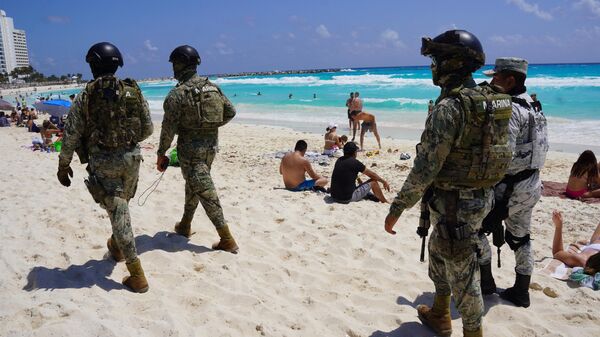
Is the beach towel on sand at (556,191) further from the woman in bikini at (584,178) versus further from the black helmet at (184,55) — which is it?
the black helmet at (184,55)

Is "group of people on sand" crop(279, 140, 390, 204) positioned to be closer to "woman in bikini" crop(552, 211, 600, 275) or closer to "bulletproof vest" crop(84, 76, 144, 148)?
"woman in bikini" crop(552, 211, 600, 275)

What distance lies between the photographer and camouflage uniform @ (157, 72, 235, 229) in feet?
13.8

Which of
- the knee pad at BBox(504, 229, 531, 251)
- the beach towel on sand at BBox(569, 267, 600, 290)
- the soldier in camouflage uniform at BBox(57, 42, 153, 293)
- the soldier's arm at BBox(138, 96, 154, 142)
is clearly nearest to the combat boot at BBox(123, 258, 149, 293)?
the soldier in camouflage uniform at BBox(57, 42, 153, 293)

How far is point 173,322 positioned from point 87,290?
3.34 ft

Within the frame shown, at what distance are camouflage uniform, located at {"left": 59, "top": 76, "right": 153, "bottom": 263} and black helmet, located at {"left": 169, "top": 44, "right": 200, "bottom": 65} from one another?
2.20 ft

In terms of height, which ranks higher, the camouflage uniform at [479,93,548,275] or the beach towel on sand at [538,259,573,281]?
the camouflage uniform at [479,93,548,275]

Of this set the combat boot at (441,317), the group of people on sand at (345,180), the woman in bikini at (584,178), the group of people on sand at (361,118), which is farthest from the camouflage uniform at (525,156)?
the group of people on sand at (361,118)

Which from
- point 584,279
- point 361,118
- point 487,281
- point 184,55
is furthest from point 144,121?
Result: point 361,118

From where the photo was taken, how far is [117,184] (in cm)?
370

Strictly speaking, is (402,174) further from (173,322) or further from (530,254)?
(173,322)

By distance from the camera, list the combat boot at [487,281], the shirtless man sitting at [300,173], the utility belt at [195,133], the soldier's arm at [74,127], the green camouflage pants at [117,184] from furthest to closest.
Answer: the shirtless man sitting at [300,173] → the utility belt at [195,133] → the combat boot at [487,281] → the green camouflage pants at [117,184] → the soldier's arm at [74,127]

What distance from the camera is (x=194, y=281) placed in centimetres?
390

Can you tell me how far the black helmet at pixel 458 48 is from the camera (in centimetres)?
257

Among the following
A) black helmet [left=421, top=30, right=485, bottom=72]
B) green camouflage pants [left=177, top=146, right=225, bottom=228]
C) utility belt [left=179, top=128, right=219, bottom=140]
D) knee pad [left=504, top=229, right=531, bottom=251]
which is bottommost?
knee pad [left=504, top=229, right=531, bottom=251]
